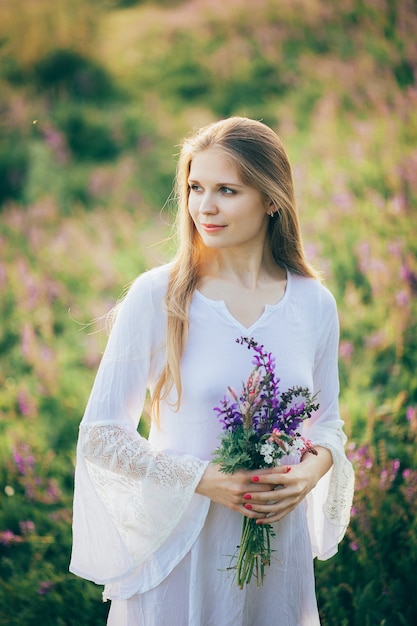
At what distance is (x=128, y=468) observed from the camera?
83.6 inches

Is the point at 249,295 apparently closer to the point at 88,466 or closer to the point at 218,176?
the point at 218,176

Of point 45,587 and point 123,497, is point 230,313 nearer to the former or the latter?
point 123,497

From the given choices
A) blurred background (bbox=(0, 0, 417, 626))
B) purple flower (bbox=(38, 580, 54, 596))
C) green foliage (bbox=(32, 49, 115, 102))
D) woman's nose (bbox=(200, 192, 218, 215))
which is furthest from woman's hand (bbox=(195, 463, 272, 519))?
green foliage (bbox=(32, 49, 115, 102))

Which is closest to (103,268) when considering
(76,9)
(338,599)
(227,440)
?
(338,599)

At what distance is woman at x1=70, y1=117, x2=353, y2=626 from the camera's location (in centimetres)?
212

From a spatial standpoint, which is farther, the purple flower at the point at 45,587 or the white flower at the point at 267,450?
the purple flower at the point at 45,587

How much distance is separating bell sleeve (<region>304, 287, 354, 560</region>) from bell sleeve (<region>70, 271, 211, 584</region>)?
56cm

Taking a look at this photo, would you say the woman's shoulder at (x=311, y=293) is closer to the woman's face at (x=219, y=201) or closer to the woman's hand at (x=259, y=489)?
the woman's face at (x=219, y=201)

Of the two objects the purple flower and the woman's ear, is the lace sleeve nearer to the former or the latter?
the woman's ear

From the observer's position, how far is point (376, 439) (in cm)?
381

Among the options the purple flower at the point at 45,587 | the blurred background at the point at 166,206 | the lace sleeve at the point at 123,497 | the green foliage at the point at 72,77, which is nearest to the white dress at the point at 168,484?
the lace sleeve at the point at 123,497

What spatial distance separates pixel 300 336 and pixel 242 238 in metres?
0.40

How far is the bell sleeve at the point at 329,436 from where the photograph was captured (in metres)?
2.41

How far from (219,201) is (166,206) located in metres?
4.94
